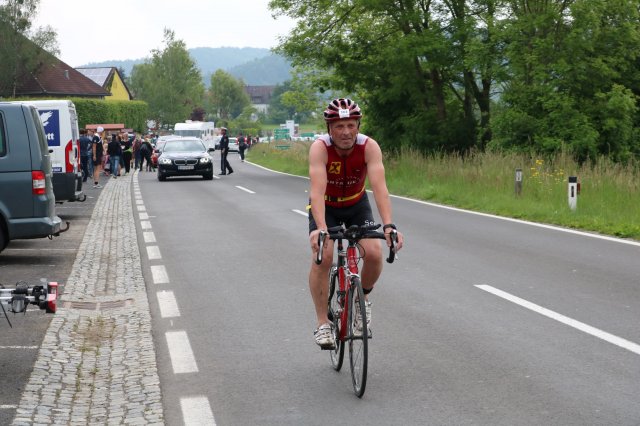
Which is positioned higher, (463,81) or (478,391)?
(463,81)

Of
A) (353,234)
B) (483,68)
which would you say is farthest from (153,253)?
(483,68)

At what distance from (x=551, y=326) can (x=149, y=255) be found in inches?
259

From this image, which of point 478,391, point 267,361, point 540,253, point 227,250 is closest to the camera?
point 478,391

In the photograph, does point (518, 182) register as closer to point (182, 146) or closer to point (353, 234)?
point (353, 234)

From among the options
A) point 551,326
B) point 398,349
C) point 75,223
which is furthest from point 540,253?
point 75,223

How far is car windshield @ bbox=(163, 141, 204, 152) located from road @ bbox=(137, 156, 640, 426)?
2251cm

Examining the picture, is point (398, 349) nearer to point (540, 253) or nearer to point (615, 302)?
point (615, 302)

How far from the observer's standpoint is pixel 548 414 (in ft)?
17.7

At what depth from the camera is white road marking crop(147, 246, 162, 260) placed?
12909mm

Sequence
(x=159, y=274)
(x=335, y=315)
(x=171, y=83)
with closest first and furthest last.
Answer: (x=335, y=315) → (x=159, y=274) → (x=171, y=83)

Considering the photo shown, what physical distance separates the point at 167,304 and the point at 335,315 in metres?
3.14

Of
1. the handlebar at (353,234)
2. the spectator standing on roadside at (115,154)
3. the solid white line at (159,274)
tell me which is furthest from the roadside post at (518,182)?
the spectator standing on roadside at (115,154)

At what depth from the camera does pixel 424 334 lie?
7738mm

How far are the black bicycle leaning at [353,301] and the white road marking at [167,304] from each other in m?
2.69
